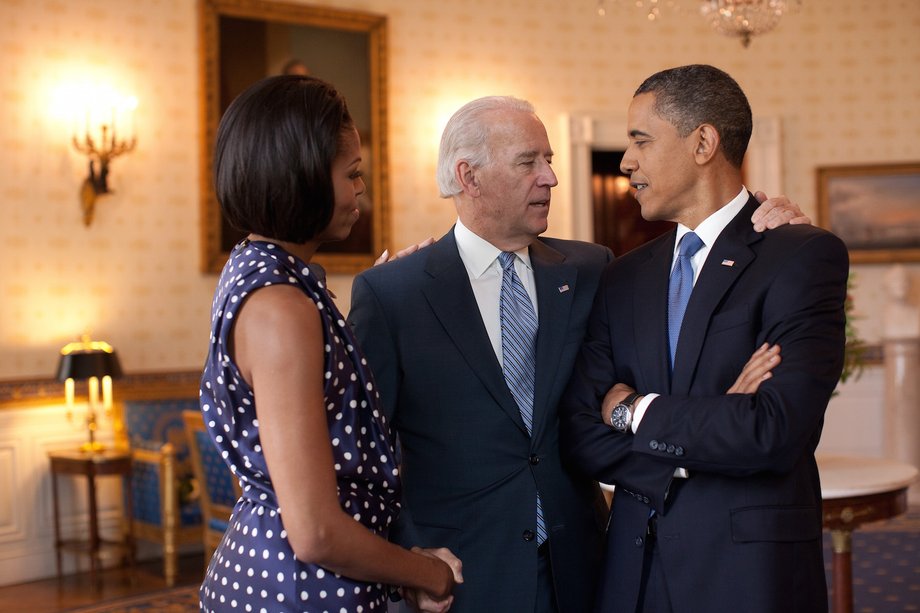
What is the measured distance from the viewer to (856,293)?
10.6m

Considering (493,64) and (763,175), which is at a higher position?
(493,64)

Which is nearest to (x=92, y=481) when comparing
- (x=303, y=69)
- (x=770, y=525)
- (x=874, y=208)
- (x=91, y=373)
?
(x=91, y=373)

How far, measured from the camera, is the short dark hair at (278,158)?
195 centimetres

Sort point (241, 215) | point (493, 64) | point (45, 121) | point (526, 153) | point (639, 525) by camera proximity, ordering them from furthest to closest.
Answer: point (493, 64) → point (45, 121) → point (526, 153) → point (639, 525) → point (241, 215)

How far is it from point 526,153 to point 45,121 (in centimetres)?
569

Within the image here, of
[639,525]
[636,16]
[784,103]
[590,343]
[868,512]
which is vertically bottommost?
[868,512]

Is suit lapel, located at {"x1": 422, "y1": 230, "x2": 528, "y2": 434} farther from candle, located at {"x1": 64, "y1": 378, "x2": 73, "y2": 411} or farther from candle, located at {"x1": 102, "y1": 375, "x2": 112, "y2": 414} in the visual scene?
candle, located at {"x1": 64, "y1": 378, "x2": 73, "y2": 411}

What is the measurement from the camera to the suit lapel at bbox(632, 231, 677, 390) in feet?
8.82

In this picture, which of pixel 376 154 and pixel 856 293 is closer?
pixel 376 154

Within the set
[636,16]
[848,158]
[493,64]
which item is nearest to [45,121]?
[493,64]

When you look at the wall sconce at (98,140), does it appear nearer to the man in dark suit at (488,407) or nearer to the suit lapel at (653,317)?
the man in dark suit at (488,407)

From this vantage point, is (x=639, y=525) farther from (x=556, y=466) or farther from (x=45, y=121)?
(x=45, y=121)

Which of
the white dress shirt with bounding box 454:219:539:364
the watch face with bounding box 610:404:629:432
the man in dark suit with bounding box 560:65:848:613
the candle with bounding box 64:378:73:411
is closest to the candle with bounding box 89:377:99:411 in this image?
the candle with bounding box 64:378:73:411

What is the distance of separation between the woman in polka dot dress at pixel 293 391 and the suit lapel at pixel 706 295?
2.77 ft
